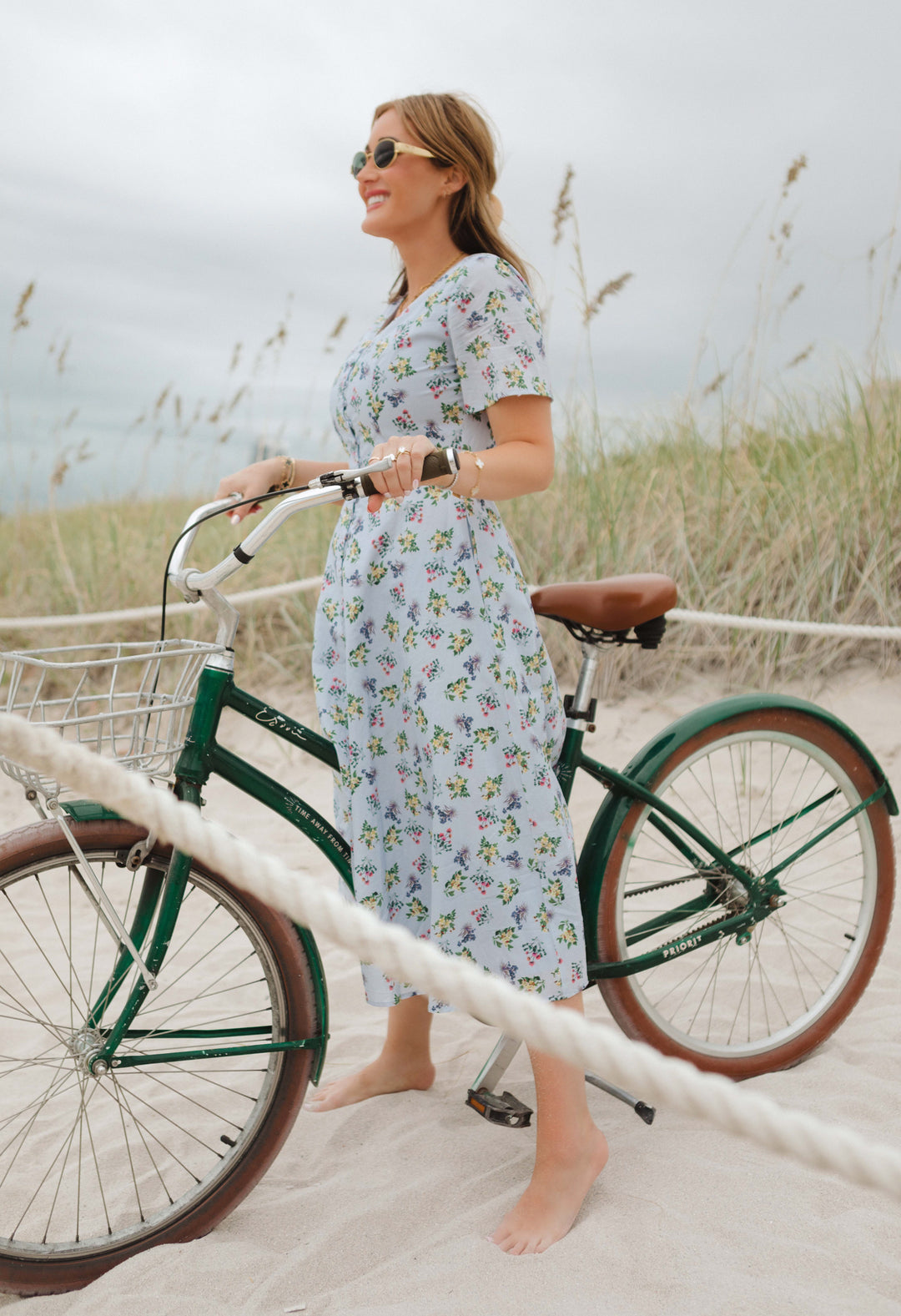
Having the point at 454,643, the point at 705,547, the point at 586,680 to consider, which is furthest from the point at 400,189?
the point at 705,547

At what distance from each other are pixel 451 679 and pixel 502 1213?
3.24 ft

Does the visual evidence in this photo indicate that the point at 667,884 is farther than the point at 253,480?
Yes

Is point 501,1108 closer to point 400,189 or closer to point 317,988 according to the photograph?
point 317,988

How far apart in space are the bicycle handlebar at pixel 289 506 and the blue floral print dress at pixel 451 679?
0.30 m

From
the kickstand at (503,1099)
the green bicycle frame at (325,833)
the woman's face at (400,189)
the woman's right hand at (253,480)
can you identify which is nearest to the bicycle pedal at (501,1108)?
the kickstand at (503,1099)

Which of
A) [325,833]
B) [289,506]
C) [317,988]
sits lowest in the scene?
[317,988]

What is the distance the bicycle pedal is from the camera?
6.28 feet

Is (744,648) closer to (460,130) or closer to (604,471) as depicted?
(604,471)

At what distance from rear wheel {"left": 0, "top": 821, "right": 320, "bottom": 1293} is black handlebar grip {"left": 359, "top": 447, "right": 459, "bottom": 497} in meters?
0.74

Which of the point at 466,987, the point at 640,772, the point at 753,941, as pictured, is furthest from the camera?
the point at 753,941

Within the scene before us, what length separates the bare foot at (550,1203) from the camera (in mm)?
1704

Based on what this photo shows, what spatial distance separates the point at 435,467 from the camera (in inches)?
56.3

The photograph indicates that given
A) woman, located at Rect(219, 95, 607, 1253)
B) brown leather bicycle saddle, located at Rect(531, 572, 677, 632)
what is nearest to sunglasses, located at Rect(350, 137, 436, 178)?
woman, located at Rect(219, 95, 607, 1253)

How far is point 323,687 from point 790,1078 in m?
1.38
